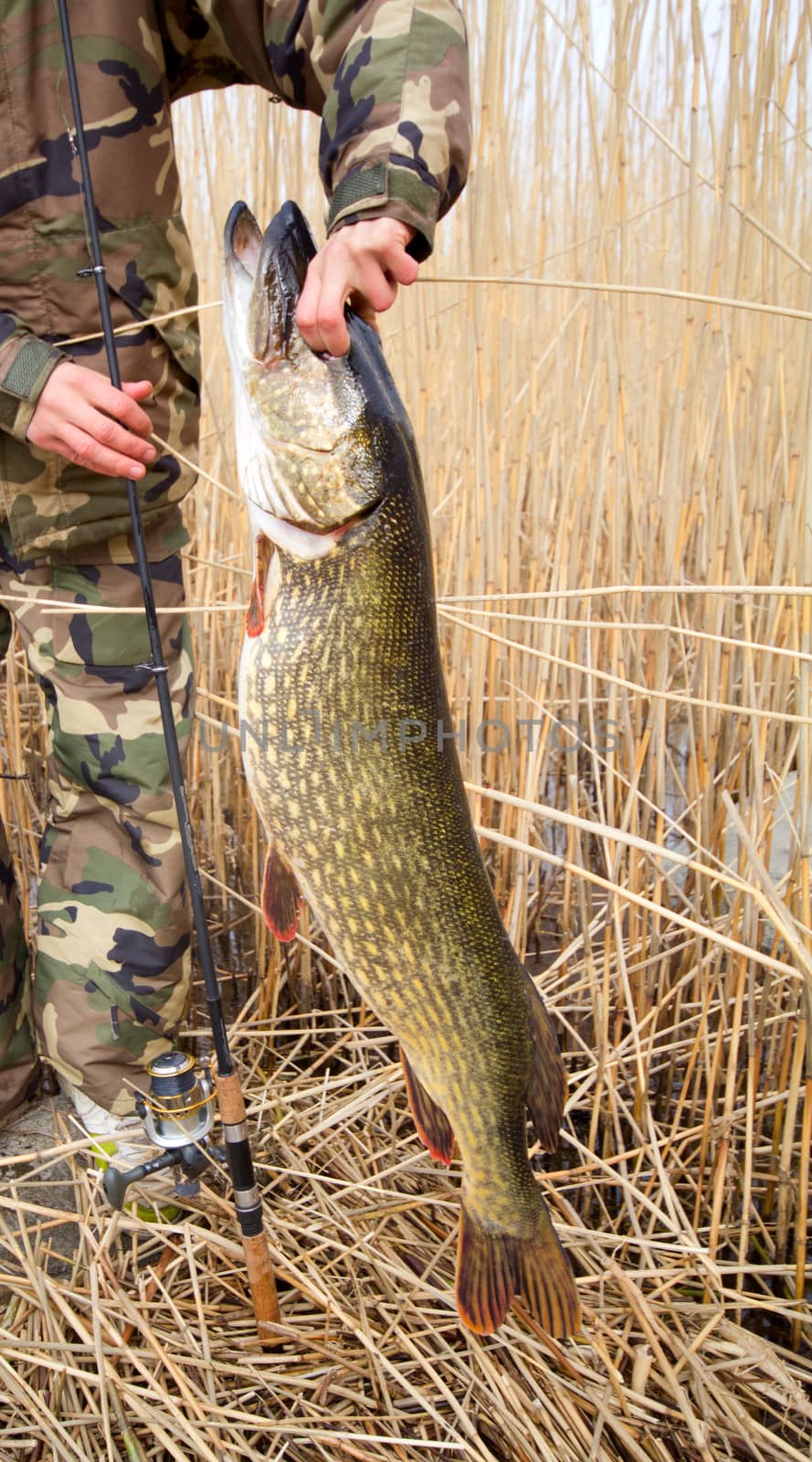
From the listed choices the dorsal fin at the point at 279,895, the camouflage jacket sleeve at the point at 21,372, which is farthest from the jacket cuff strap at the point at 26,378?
the dorsal fin at the point at 279,895

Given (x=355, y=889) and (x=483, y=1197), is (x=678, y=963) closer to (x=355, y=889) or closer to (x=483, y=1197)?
(x=483, y=1197)

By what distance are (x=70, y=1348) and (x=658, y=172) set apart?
3404 millimetres

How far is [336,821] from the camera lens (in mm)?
1141

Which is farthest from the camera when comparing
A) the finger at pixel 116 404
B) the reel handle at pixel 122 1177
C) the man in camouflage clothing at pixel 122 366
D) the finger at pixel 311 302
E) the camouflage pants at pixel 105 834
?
the camouflage pants at pixel 105 834

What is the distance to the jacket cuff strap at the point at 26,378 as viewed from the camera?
4.17ft

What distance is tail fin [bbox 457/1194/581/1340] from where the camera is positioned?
3.85ft

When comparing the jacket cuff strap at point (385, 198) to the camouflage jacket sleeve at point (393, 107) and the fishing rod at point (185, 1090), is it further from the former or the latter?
the fishing rod at point (185, 1090)

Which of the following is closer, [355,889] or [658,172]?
[355,889]

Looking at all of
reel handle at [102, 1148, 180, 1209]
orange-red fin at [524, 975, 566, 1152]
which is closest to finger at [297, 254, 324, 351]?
orange-red fin at [524, 975, 566, 1152]

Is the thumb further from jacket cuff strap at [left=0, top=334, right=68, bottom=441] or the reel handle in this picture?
the reel handle

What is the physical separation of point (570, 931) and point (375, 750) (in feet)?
4.40

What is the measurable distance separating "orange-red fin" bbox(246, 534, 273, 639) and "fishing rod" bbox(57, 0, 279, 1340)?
0.22 meters

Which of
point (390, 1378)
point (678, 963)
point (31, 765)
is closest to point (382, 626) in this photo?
point (390, 1378)

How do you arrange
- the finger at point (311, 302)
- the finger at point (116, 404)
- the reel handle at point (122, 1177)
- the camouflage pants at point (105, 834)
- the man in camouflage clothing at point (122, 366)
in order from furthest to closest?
the camouflage pants at point (105, 834)
the reel handle at point (122, 1177)
the finger at point (116, 404)
the man in camouflage clothing at point (122, 366)
the finger at point (311, 302)
